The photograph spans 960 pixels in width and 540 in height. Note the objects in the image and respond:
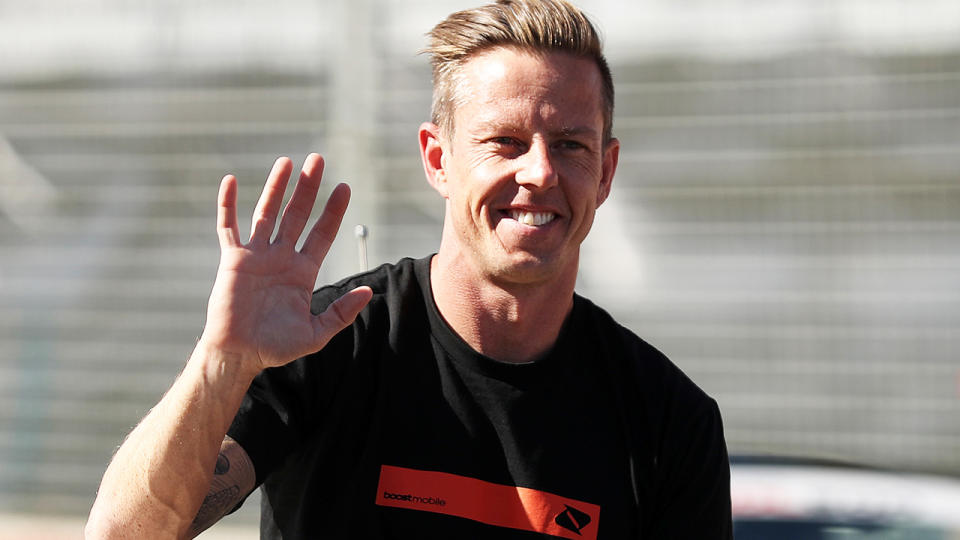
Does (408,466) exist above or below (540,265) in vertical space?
below

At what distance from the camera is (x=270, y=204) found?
2156mm

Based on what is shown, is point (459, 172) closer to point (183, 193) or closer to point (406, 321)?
point (406, 321)

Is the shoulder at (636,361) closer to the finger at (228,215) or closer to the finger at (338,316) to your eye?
the finger at (338,316)

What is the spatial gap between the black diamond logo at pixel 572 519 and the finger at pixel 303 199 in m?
0.73

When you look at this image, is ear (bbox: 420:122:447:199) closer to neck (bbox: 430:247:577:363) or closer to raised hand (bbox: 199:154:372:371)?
neck (bbox: 430:247:577:363)

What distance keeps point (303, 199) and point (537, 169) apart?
0.47 meters

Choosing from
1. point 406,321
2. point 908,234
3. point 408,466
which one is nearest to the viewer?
point 408,466

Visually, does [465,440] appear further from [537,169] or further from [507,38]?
[507,38]

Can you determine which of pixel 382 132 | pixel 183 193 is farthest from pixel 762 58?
pixel 183 193

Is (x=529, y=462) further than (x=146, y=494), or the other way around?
(x=529, y=462)

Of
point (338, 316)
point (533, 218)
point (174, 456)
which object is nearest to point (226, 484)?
point (174, 456)

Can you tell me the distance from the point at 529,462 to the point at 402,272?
503mm

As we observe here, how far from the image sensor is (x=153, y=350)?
7.72m

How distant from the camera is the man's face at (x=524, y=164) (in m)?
2.42
